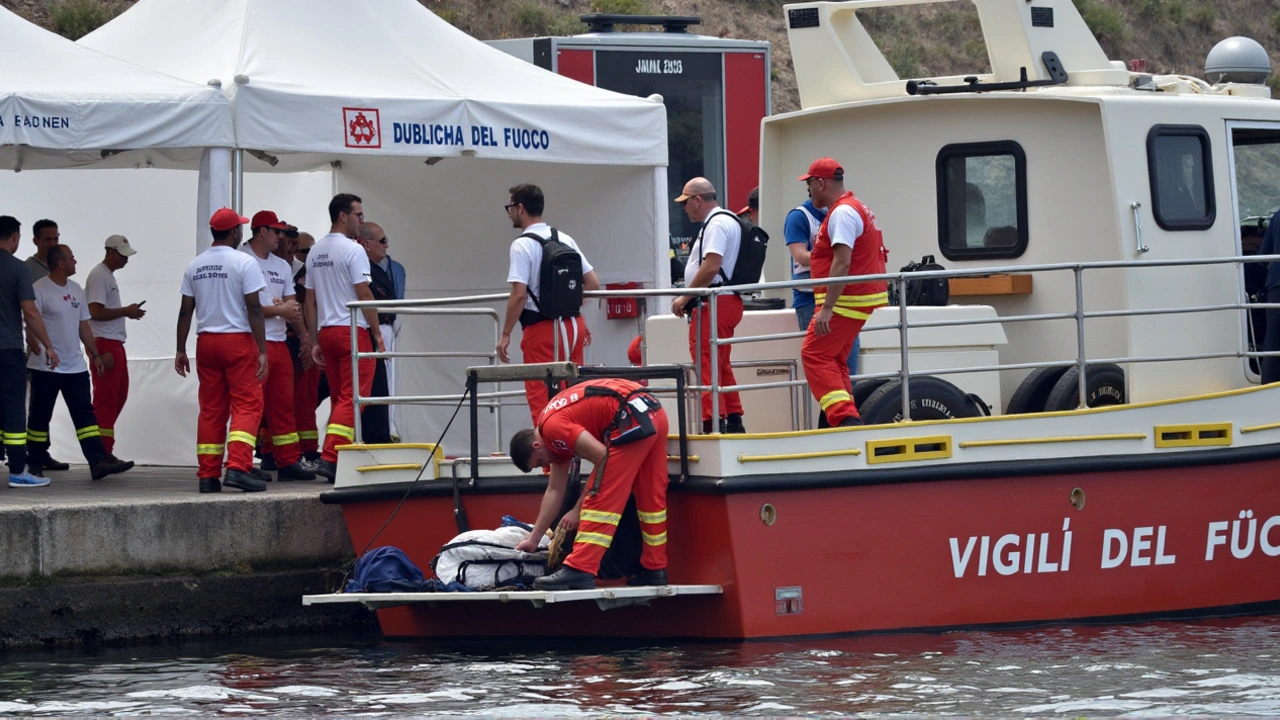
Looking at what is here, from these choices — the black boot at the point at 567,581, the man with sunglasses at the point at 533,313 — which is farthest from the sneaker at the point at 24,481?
the black boot at the point at 567,581

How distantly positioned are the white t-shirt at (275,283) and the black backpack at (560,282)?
214cm

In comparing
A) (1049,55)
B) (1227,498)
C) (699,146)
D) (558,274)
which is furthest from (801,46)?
(699,146)

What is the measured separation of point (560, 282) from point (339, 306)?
71.8 inches

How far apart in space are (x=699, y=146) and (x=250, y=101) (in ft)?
19.1

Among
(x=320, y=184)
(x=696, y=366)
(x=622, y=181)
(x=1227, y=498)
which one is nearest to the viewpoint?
(x=696, y=366)

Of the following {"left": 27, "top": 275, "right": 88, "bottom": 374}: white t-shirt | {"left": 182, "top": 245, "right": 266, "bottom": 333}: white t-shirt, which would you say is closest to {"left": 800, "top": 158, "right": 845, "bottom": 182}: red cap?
{"left": 182, "top": 245, "right": 266, "bottom": 333}: white t-shirt

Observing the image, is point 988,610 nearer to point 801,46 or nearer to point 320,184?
point 801,46

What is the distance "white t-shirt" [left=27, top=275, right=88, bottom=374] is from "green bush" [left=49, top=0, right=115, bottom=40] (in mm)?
13009

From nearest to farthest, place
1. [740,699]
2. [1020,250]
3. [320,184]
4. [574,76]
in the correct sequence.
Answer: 1. [740,699]
2. [1020,250]
3. [320,184]
4. [574,76]

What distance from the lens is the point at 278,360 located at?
10.2m

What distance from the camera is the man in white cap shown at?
1127 cm

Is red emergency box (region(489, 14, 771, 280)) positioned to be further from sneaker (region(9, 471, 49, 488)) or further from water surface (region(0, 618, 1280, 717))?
water surface (region(0, 618, 1280, 717))

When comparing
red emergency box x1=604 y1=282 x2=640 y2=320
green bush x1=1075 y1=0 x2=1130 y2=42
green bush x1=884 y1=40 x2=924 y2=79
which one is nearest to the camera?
red emergency box x1=604 y1=282 x2=640 y2=320

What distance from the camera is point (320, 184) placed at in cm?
1238
